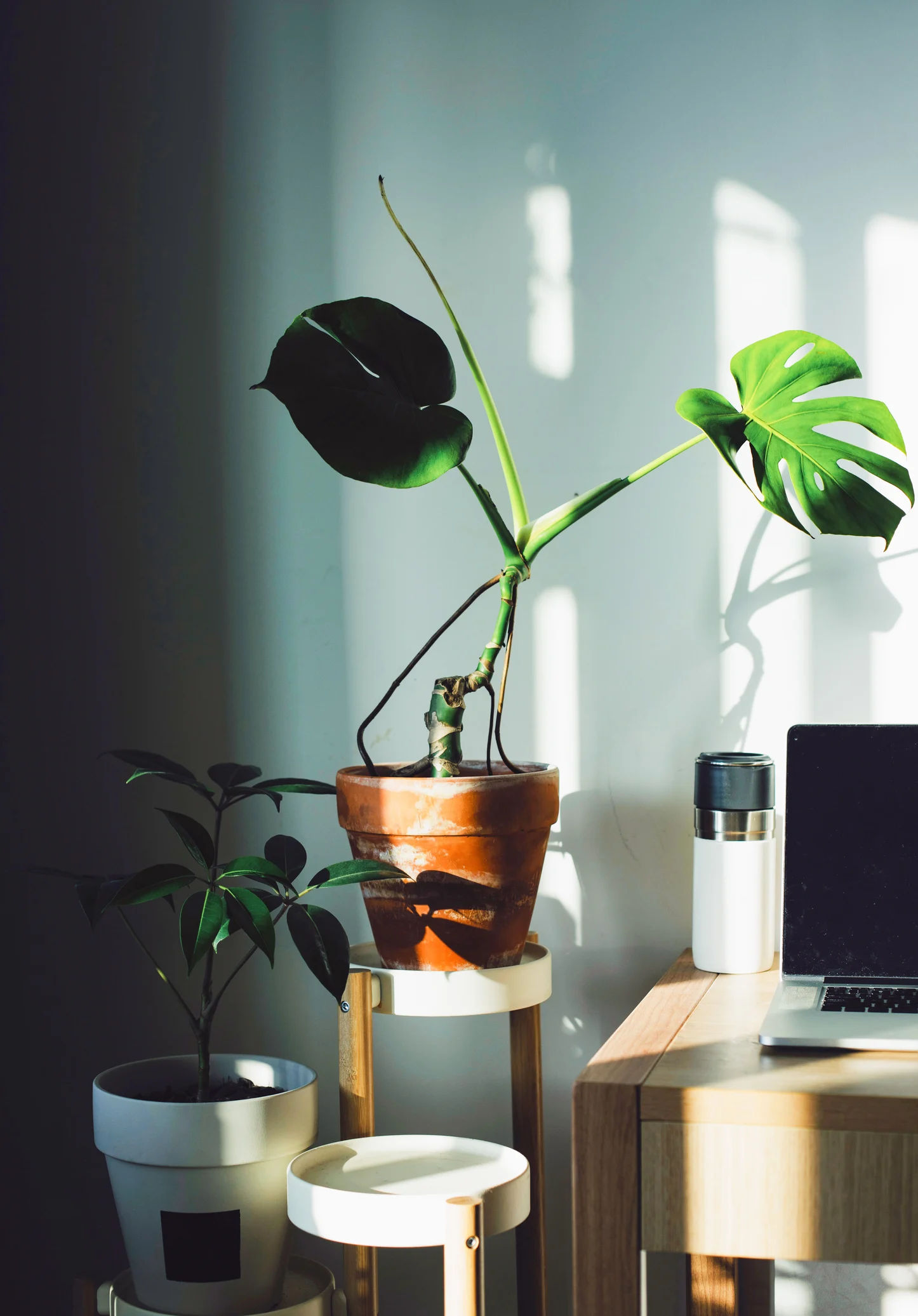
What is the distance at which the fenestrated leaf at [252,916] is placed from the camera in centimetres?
97

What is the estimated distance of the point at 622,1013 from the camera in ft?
4.41

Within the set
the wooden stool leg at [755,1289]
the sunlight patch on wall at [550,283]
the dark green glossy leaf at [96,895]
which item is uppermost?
the sunlight patch on wall at [550,283]

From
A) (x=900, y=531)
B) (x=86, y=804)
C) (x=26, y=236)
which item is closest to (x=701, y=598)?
(x=900, y=531)

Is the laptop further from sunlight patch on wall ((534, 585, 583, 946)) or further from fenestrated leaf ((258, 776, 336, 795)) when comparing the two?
fenestrated leaf ((258, 776, 336, 795))

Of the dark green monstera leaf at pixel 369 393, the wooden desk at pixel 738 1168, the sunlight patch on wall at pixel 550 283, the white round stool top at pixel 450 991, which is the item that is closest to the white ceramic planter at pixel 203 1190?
the white round stool top at pixel 450 991

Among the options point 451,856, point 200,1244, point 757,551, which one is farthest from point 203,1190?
point 757,551

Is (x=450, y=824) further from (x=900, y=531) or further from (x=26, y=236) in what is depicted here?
(x=26, y=236)

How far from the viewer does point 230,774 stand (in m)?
1.16

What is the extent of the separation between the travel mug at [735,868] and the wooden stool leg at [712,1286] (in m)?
0.29

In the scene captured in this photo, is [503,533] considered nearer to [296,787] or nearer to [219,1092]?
[296,787]

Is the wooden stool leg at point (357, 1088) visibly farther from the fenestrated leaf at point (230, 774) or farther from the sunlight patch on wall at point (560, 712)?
the sunlight patch on wall at point (560, 712)

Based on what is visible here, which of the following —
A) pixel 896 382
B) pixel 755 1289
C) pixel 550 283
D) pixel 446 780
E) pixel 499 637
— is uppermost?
pixel 550 283

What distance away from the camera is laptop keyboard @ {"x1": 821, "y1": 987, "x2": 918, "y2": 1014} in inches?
36.5

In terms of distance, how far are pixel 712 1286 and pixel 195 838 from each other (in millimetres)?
687
